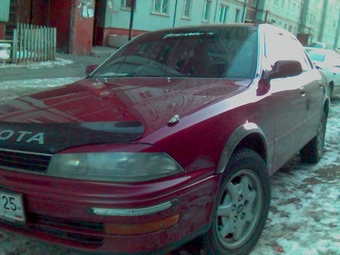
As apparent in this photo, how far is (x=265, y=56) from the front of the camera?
3.42 meters

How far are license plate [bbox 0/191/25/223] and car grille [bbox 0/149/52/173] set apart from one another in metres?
0.15

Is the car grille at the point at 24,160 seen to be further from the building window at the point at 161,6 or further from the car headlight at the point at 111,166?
the building window at the point at 161,6

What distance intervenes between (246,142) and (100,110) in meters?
1.06

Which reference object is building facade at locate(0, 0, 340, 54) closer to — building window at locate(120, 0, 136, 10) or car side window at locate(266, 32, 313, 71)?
building window at locate(120, 0, 136, 10)

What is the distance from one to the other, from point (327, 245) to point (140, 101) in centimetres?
168

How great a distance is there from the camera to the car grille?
2146 mm

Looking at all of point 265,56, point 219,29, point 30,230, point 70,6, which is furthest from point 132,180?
point 70,6

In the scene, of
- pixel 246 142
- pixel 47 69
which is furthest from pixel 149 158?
pixel 47 69

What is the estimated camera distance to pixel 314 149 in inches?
189

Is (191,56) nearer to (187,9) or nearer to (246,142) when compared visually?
(246,142)

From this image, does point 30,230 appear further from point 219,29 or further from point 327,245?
point 219,29

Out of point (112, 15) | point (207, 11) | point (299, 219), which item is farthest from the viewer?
point (207, 11)

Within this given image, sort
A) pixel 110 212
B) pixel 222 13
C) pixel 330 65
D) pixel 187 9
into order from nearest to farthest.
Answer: pixel 110 212
pixel 330 65
pixel 187 9
pixel 222 13

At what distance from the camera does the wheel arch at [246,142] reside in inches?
94.9
